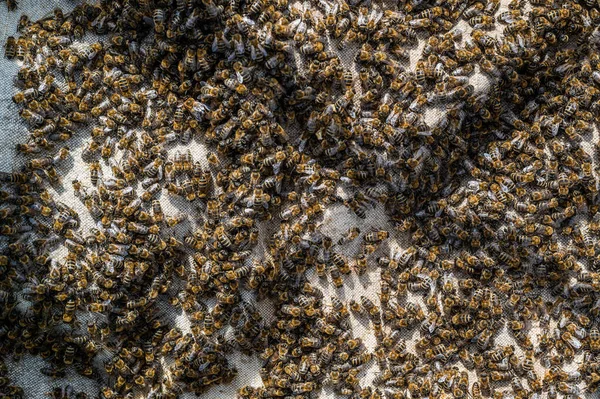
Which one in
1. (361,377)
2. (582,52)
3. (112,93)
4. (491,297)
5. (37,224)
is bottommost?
(361,377)

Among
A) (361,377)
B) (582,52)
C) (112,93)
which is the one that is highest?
(582,52)

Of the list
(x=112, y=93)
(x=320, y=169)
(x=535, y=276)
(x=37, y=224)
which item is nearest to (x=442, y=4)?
(x=320, y=169)

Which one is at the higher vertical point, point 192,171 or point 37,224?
point 192,171

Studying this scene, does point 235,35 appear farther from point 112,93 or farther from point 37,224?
point 37,224

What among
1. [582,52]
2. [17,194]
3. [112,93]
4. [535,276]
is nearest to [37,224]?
[17,194]

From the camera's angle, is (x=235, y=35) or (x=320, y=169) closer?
(x=235, y=35)

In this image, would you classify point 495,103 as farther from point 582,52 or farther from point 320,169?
point 320,169
